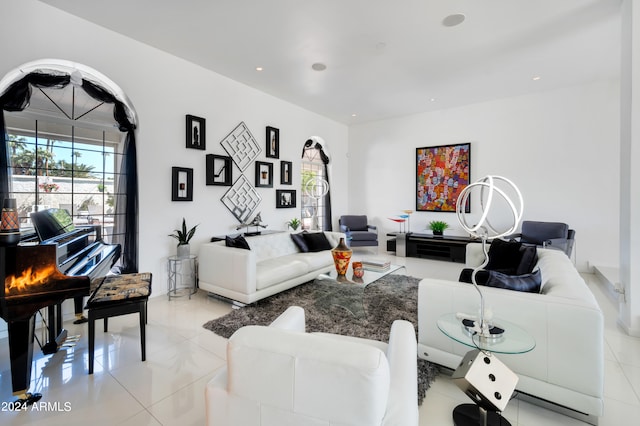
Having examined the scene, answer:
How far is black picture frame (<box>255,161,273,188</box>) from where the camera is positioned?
5.27 meters

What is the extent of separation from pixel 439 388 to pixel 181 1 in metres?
4.06

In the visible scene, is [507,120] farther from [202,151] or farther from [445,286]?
[202,151]

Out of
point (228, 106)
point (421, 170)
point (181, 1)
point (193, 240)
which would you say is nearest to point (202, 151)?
point (228, 106)

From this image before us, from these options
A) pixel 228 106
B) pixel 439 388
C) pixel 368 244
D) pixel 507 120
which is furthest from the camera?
pixel 368 244

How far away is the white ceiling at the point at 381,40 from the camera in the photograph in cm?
300

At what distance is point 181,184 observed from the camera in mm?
4105

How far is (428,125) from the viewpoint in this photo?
6.66m

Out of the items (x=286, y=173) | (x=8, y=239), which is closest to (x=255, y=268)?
(x=8, y=239)

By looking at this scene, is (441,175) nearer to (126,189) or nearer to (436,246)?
(436,246)

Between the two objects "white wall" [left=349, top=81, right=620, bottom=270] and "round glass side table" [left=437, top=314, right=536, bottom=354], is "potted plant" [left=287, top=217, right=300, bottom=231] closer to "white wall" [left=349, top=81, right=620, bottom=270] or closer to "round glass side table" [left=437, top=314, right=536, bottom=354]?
"white wall" [left=349, top=81, right=620, bottom=270]

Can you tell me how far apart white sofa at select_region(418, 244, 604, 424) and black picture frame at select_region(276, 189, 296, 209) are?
405cm

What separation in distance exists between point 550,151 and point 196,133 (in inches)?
240

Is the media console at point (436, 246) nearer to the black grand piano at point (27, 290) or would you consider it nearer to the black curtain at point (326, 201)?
the black curtain at point (326, 201)

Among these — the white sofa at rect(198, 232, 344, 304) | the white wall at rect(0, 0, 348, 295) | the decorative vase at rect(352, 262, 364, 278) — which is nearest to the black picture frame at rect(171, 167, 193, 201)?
the white wall at rect(0, 0, 348, 295)
